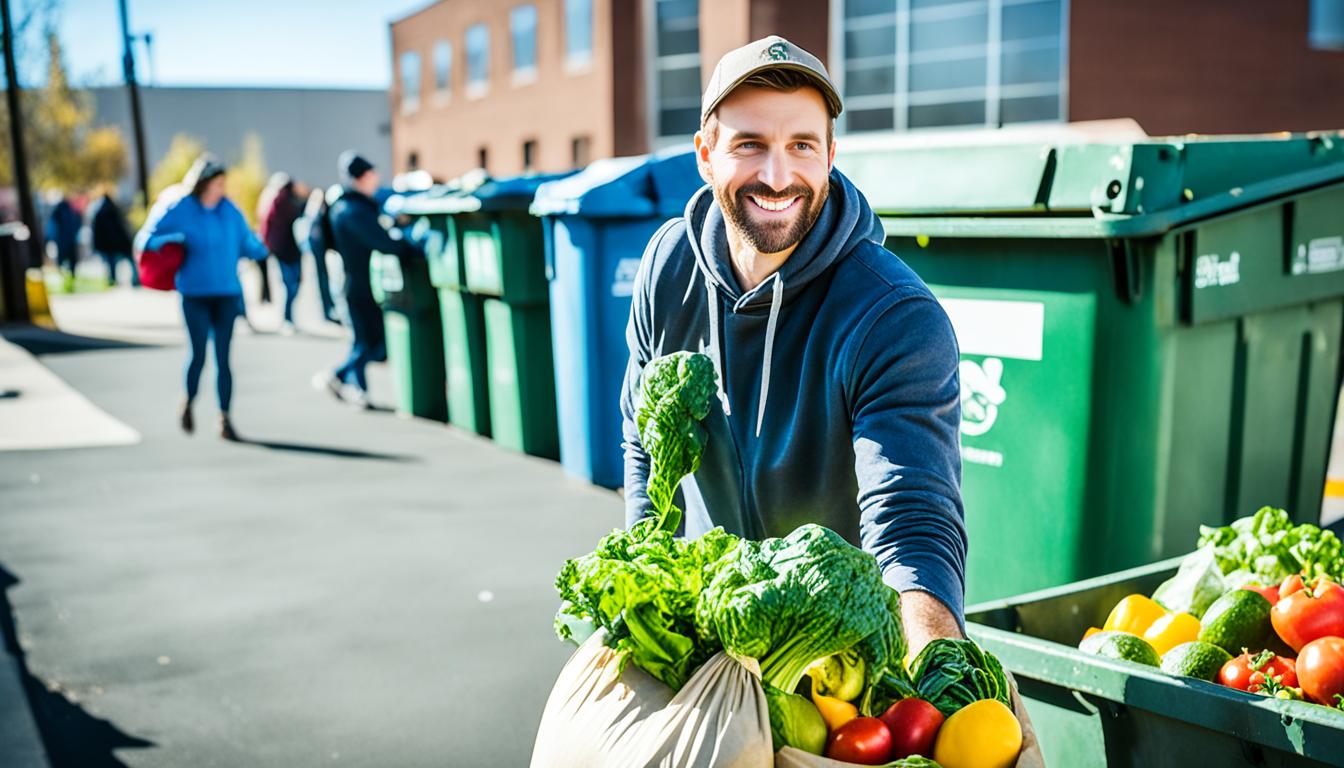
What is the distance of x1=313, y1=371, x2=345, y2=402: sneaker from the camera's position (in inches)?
402

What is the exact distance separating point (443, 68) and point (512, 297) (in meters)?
35.1

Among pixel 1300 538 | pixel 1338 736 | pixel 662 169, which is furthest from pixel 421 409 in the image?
pixel 1338 736

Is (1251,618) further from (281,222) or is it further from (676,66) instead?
(676,66)

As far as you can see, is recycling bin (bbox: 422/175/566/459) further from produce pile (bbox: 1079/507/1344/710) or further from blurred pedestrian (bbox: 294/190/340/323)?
produce pile (bbox: 1079/507/1344/710)

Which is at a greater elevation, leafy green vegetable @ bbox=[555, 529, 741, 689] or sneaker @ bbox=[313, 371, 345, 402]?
leafy green vegetable @ bbox=[555, 529, 741, 689]

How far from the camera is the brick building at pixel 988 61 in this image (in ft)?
71.7

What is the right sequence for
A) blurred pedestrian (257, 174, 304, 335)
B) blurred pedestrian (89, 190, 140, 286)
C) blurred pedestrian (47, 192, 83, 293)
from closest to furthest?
blurred pedestrian (257, 174, 304, 335), blurred pedestrian (89, 190, 140, 286), blurred pedestrian (47, 192, 83, 293)

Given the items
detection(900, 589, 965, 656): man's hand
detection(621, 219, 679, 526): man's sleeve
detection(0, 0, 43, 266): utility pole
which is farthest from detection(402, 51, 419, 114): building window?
detection(900, 589, 965, 656): man's hand

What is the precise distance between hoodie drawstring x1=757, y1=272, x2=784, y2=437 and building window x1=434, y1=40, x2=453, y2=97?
130 ft

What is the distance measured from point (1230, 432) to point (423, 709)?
2.89 meters

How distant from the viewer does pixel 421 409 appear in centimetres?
940

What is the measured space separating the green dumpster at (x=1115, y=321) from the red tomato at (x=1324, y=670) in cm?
153

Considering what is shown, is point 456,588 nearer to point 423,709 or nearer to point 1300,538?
point 423,709

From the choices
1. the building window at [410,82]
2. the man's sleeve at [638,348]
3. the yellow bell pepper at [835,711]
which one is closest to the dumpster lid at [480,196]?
the man's sleeve at [638,348]
